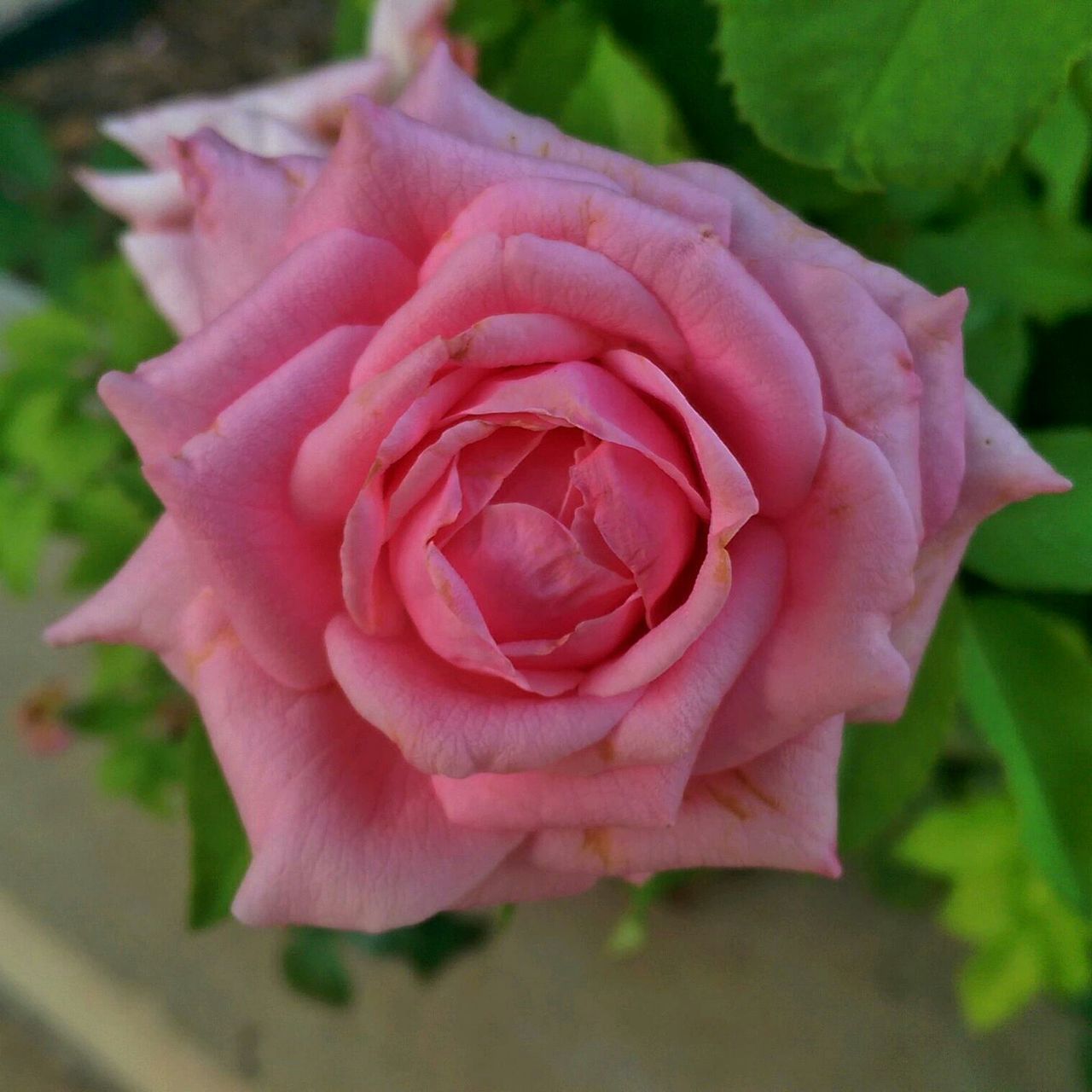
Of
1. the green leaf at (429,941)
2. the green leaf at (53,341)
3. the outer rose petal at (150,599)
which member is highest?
the outer rose petal at (150,599)

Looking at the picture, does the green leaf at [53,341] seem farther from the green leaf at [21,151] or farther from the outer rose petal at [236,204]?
the outer rose petal at [236,204]

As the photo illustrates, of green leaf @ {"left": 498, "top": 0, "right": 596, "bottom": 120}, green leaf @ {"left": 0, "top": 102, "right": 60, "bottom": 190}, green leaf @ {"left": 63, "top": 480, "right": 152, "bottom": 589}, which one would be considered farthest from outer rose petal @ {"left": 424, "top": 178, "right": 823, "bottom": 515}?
green leaf @ {"left": 0, "top": 102, "right": 60, "bottom": 190}

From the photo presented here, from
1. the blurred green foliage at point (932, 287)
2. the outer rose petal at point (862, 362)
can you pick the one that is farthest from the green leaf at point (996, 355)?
the outer rose petal at point (862, 362)

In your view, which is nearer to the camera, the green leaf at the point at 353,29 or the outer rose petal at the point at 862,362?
the outer rose petal at the point at 862,362

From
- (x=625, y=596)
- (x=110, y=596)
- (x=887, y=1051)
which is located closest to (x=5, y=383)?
(x=110, y=596)

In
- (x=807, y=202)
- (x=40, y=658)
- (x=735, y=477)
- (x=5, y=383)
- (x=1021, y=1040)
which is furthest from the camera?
(x=40, y=658)

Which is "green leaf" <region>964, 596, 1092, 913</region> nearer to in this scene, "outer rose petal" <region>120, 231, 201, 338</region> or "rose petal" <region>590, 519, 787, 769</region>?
"rose petal" <region>590, 519, 787, 769</region>

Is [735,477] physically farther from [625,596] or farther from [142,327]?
[142,327]
